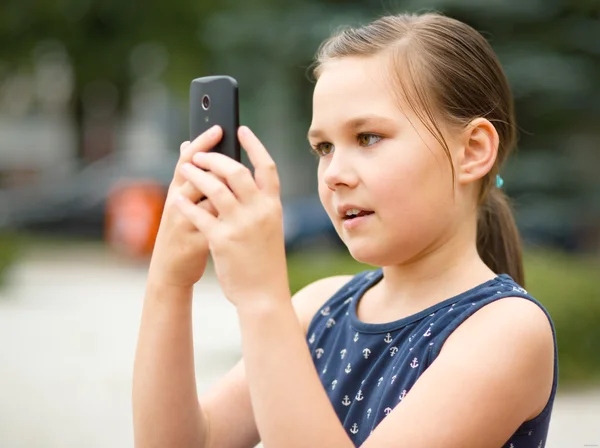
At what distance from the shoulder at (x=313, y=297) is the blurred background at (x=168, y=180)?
97 cm

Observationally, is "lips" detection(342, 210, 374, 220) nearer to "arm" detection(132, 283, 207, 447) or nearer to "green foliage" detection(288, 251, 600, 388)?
"arm" detection(132, 283, 207, 447)

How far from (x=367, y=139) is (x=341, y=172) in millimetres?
83

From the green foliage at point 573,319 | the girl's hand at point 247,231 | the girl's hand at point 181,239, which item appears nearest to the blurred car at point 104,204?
the green foliage at point 573,319

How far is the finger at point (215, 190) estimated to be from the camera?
1342 mm

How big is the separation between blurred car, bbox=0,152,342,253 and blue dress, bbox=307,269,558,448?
10.9m

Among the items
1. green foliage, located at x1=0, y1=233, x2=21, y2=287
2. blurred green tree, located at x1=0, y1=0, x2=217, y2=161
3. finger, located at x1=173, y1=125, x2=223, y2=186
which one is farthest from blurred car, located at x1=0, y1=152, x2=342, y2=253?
finger, located at x1=173, y1=125, x2=223, y2=186

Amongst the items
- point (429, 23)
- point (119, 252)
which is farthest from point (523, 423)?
point (119, 252)

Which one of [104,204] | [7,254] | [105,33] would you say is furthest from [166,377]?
[105,33]

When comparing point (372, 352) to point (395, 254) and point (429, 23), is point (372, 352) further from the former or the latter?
point (429, 23)

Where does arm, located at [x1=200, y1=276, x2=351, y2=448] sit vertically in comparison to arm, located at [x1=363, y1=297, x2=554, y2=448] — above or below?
below

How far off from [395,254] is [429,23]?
52cm

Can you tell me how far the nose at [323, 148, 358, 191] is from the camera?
163cm

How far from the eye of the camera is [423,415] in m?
1.43

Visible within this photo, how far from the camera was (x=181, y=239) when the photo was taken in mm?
1541
